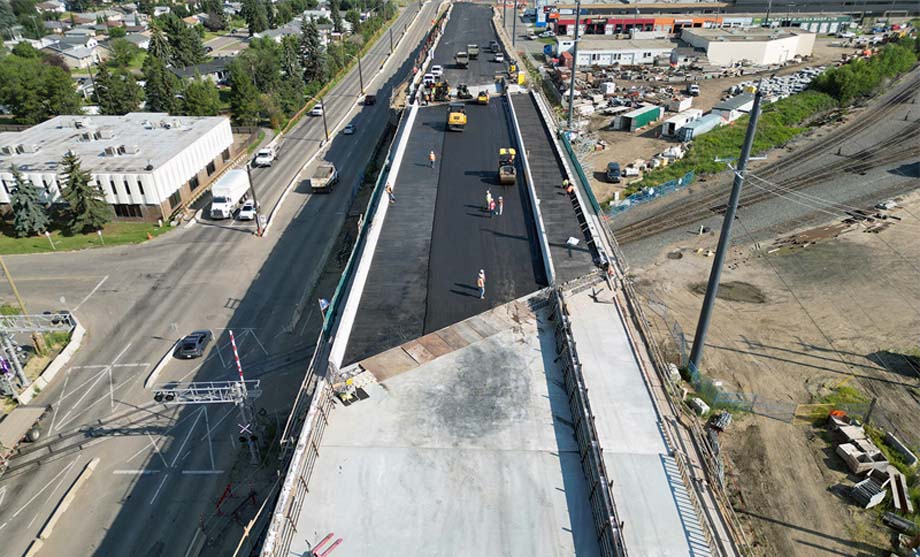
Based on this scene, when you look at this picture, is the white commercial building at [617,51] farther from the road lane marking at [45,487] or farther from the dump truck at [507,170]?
the road lane marking at [45,487]

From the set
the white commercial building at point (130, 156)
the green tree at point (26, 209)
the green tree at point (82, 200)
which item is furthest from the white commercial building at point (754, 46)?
the green tree at point (26, 209)

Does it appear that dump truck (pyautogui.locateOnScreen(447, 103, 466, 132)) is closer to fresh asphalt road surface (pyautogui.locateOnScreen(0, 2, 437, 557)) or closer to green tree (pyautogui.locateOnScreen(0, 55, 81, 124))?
fresh asphalt road surface (pyautogui.locateOnScreen(0, 2, 437, 557))

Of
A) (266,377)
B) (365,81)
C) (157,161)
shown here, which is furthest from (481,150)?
(365,81)

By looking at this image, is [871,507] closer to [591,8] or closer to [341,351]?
[341,351]

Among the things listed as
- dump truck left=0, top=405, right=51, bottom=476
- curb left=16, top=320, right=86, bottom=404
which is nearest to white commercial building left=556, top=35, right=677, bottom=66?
curb left=16, top=320, right=86, bottom=404

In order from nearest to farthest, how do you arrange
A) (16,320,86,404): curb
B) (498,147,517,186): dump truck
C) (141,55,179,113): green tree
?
(16,320,86,404): curb < (498,147,517,186): dump truck < (141,55,179,113): green tree
